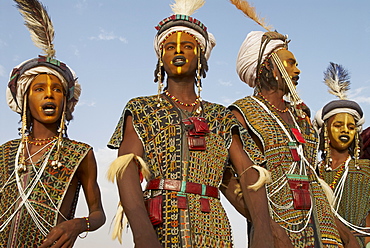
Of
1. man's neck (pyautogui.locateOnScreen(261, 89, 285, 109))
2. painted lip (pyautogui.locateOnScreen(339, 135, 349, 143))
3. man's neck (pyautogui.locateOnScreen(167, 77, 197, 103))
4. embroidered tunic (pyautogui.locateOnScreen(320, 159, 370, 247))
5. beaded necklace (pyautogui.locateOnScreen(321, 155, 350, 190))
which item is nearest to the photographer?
man's neck (pyautogui.locateOnScreen(167, 77, 197, 103))

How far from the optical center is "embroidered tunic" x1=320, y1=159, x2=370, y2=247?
6.68 m

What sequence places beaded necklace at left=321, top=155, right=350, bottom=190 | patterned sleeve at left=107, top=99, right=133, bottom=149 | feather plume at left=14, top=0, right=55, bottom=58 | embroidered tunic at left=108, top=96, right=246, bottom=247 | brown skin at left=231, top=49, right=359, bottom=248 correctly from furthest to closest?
1. beaded necklace at left=321, top=155, right=350, bottom=190
2. brown skin at left=231, top=49, right=359, bottom=248
3. feather plume at left=14, top=0, right=55, bottom=58
4. patterned sleeve at left=107, top=99, right=133, bottom=149
5. embroidered tunic at left=108, top=96, right=246, bottom=247

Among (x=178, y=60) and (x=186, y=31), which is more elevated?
(x=186, y=31)

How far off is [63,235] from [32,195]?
492 millimetres

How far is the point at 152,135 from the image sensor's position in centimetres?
432

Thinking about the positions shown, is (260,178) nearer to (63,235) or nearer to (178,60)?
(178,60)

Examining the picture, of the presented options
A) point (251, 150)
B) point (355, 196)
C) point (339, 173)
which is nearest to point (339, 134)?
point (339, 173)

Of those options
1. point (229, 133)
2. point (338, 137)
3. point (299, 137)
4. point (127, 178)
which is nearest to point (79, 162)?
point (127, 178)

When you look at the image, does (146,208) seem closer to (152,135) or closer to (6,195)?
(152,135)

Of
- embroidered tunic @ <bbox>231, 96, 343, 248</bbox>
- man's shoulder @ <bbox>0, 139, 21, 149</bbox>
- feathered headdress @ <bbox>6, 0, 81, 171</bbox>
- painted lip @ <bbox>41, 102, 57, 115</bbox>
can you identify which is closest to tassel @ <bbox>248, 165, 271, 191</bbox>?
embroidered tunic @ <bbox>231, 96, 343, 248</bbox>

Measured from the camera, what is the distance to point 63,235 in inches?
173

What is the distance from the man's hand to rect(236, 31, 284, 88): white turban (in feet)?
7.81

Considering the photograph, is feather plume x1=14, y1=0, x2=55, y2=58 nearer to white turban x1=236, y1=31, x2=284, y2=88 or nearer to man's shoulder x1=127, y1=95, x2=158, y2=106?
man's shoulder x1=127, y1=95, x2=158, y2=106

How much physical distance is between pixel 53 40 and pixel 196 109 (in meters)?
1.70
